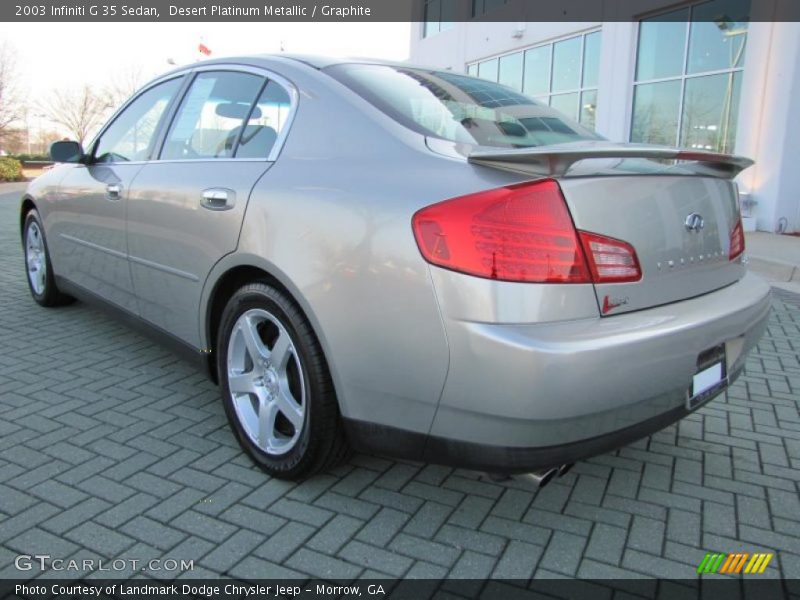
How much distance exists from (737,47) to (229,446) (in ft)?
35.2

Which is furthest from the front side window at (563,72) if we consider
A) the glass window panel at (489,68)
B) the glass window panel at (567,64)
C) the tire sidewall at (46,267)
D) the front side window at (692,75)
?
the tire sidewall at (46,267)

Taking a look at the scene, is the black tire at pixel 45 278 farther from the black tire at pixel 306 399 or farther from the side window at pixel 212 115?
the black tire at pixel 306 399

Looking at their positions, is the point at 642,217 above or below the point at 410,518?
above

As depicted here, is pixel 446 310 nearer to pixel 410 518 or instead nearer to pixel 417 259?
pixel 417 259

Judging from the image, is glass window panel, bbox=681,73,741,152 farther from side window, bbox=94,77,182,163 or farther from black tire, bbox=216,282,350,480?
black tire, bbox=216,282,350,480

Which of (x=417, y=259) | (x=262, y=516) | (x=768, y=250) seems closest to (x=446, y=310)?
(x=417, y=259)

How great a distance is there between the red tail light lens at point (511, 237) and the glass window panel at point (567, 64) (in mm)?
13730

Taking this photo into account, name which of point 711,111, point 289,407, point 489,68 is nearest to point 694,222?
point 289,407

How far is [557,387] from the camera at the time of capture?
175cm

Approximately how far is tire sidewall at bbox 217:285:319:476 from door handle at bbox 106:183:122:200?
1285mm

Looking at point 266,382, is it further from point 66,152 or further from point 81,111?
point 81,111

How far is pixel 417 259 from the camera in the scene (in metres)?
1.88

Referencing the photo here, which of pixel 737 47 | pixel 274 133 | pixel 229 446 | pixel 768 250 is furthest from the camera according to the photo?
pixel 737 47

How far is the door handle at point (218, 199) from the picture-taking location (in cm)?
256
